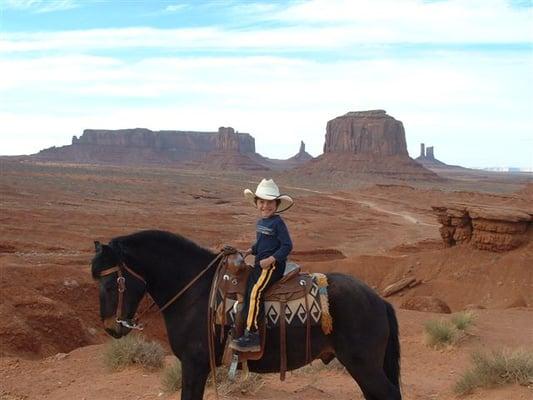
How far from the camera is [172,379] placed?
285 inches

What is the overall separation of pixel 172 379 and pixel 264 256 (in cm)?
302

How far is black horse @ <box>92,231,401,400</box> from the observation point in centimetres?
505

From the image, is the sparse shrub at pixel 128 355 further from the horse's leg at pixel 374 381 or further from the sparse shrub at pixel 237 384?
the horse's leg at pixel 374 381

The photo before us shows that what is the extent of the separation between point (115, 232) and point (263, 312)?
78.0 ft

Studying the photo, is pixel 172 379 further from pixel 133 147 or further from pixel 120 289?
pixel 133 147

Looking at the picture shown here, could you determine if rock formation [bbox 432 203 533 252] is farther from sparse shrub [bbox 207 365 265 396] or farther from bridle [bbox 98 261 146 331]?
bridle [bbox 98 261 146 331]

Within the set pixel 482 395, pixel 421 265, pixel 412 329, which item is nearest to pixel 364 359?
pixel 482 395

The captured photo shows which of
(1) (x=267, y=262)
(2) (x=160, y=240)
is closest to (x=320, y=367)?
(1) (x=267, y=262)

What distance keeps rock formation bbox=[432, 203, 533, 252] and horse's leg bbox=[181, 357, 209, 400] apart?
55.8 feet

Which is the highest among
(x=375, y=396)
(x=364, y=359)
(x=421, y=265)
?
(x=364, y=359)

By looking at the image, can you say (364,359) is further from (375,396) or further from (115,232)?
(115,232)

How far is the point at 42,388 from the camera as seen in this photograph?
26.6ft

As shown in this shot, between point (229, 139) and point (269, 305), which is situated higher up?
point (229, 139)

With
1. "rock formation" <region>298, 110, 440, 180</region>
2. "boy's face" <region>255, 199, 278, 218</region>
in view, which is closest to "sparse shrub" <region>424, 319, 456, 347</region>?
"boy's face" <region>255, 199, 278, 218</region>
